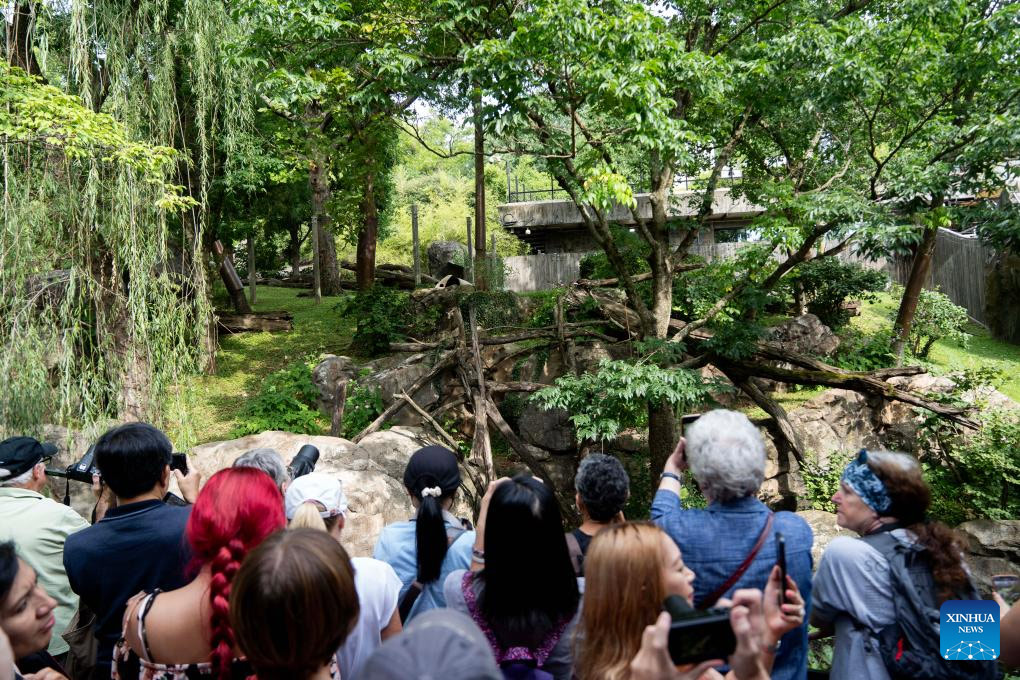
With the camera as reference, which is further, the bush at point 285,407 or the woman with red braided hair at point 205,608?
the bush at point 285,407

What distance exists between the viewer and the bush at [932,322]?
13.1 metres

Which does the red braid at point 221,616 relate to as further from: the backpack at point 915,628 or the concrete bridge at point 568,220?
the concrete bridge at point 568,220

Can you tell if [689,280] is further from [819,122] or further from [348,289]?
[348,289]

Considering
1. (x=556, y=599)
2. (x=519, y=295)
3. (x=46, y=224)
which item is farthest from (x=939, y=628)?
(x=519, y=295)

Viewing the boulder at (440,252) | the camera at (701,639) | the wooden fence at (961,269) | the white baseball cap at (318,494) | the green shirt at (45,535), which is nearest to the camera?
the camera at (701,639)

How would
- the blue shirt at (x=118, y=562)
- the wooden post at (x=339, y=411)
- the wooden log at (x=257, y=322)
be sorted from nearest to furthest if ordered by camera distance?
the blue shirt at (x=118, y=562) → the wooden post at (x=339, y=411) → the wooden log at (x=257, y=322)

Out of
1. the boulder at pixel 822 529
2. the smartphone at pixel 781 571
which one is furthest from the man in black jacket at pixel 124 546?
the boulder at pixel 822 529

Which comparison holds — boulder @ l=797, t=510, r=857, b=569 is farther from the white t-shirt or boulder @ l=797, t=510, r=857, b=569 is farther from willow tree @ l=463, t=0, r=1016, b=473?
the white t-shirt

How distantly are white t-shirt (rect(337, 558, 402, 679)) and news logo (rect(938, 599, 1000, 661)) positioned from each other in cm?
180

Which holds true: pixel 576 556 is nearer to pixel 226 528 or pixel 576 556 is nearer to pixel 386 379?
pixel 226 528

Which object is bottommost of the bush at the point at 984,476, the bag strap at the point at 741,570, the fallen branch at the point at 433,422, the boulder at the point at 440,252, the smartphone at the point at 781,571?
the bush at the point at 984,476

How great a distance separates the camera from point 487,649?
1.19 meters

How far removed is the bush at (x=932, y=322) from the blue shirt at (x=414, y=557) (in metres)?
12.7

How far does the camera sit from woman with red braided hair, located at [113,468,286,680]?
208 cm
